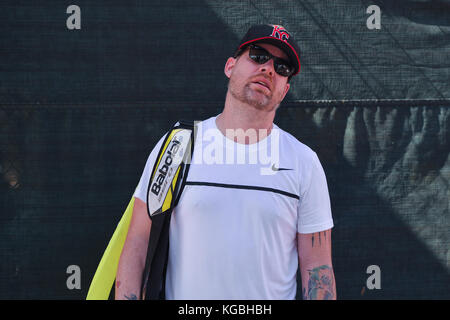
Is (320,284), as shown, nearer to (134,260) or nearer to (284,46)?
(134,260)

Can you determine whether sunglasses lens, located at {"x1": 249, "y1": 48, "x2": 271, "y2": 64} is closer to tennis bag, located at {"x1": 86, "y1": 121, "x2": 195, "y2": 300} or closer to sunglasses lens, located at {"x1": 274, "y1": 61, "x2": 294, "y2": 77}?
sunglasses lens, located at {"x1": 274, "y1": 61, "x2": 294, "y2": 77}

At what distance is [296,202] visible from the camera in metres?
2.29

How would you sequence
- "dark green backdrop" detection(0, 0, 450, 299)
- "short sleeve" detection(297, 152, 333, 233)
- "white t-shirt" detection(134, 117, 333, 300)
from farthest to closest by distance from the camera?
1. "dark green backdrop" detection(0, 0, 450, 299)
2. "short sleeve" detection(297, 152, 333, 233)
3. "white t-shirt" detection(134, 117, 333, 300)

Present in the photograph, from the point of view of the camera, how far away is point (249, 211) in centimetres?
218

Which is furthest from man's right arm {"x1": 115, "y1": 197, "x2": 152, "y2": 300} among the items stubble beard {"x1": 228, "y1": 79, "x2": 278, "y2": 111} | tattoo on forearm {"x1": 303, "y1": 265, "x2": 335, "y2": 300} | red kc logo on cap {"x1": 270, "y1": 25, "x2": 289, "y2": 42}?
red kc logo on cap {"x1": 270, "y1": 25, "x2": 289, "y2": 42}

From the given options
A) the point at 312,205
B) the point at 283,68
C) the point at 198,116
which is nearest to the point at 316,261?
the point at 312,205

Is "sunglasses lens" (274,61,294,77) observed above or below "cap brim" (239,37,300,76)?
→ below

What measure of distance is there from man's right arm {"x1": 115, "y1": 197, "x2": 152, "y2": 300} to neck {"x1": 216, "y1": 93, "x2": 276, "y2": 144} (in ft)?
1.85

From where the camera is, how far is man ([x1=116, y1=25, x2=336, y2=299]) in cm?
217

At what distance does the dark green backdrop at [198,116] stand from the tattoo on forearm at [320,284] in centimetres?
116

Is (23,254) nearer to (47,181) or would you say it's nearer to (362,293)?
(47,181)

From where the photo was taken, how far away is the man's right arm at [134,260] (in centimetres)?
226

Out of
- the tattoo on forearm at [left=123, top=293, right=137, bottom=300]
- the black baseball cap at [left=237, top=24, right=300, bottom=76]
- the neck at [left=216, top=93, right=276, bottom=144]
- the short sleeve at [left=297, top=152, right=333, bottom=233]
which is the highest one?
the black baseball cap at [left=237, top=24, right=300, bottom=76]
